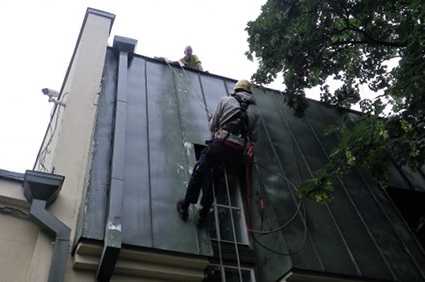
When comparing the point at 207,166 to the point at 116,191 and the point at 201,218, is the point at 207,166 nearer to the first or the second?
the point at 201,218

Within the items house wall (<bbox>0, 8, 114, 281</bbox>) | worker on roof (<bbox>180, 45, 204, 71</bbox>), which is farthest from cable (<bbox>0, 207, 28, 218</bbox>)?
worker on roof (<bbox>180, 45, 204, 71</bbox>)

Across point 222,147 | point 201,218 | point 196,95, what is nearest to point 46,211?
point 201,218

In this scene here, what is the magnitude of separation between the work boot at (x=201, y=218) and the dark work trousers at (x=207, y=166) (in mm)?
39

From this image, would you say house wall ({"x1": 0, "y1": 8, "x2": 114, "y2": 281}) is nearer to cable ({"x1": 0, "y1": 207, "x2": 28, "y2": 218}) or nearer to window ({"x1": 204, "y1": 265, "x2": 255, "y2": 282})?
cable ({"x1": 0, "y1": 207, "x2": 28, "y2": 218})

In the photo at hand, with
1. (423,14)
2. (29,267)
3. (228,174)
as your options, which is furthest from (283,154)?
(29,267)

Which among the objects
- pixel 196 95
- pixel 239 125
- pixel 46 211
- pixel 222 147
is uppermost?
pixel 196 95

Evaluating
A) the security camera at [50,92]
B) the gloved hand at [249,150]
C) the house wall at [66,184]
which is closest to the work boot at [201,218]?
the gloved hand at [249,150]

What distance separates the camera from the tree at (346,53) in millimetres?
5570

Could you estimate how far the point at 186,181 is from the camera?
593 centimetres

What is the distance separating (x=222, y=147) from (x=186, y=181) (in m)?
0.88

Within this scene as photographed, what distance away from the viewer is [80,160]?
574 centimetres

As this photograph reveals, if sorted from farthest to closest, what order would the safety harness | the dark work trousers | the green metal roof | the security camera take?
the security camera → the safety harness → the dark work trousers → the green metal roof

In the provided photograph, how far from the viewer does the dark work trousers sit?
5367mm

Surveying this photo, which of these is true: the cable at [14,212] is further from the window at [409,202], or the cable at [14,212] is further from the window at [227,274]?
the window at [409,202]
